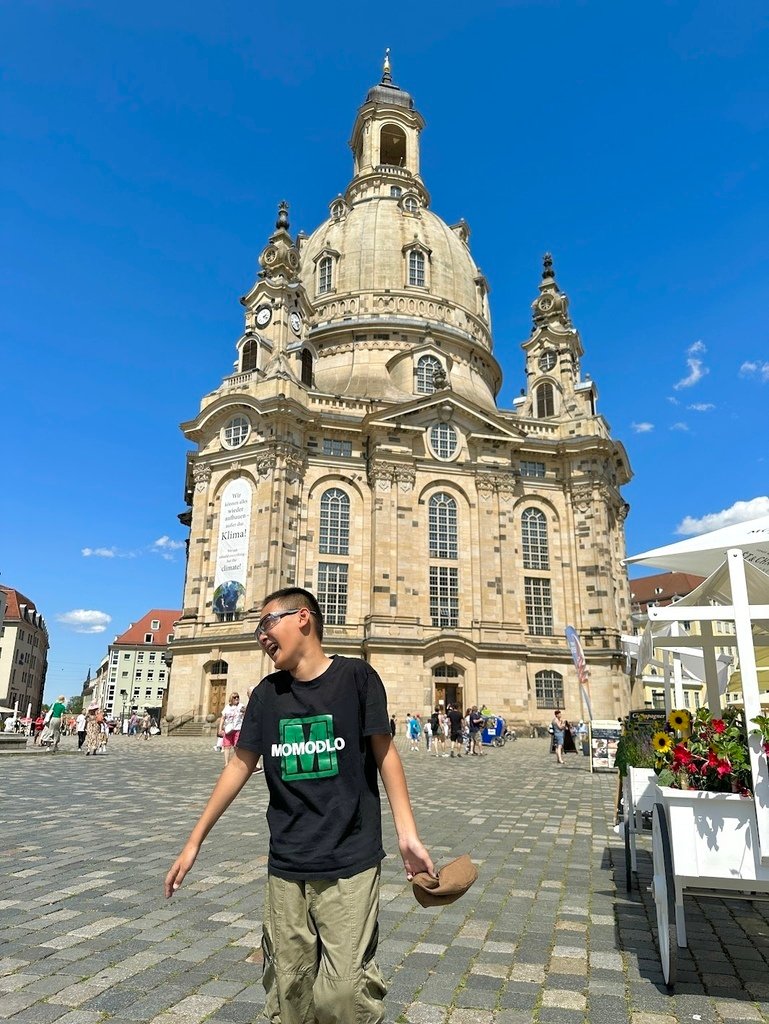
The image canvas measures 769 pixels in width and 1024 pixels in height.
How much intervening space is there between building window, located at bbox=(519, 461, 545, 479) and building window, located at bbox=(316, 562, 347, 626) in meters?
12.9

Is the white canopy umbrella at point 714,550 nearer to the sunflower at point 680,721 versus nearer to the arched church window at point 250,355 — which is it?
the sunflower at point 680,721

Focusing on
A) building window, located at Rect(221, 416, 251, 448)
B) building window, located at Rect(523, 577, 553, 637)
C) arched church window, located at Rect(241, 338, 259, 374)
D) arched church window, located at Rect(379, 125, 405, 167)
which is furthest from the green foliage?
arched church window, located at Rect(379, 125, 405, 167)

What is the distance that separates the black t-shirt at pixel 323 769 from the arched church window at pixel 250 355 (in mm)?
39882

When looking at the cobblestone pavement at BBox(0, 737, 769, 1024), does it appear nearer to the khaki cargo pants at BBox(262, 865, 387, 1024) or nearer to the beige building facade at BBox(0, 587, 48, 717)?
the khaki cargo pants at BBox(262, 865, 387, 1024)

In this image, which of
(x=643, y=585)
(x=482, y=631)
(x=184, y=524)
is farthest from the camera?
(x=643, y=585)

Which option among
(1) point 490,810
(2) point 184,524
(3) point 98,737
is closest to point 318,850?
(1) point 490,810

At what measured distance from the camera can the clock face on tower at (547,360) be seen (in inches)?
1858

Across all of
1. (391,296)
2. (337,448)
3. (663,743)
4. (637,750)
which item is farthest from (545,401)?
(663,743)

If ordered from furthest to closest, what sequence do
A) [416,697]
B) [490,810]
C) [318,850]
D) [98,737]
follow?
1. [416,697]
2. [98,737]
3. [490,810]
4. [318,850]

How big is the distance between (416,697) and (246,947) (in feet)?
99.1

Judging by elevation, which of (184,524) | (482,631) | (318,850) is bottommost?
(318,850)

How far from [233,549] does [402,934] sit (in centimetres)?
3267

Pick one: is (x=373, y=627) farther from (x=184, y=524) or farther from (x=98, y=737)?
(x=184, y=524)

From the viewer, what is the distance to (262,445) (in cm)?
3738
